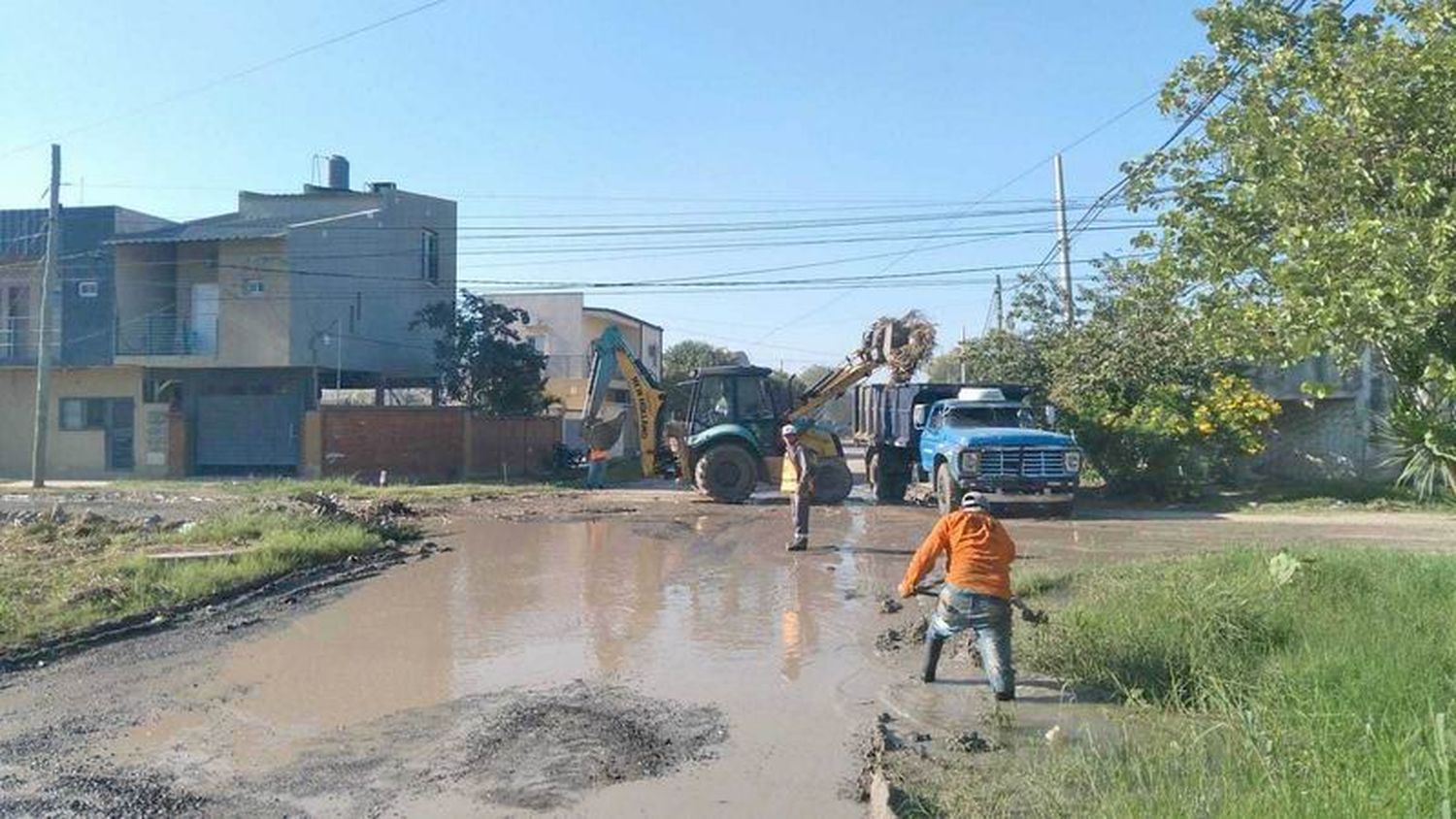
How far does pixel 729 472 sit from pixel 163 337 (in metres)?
20.6

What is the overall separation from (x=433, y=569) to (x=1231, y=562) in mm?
9449

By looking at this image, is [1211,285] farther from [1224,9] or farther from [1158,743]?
[1158,743]

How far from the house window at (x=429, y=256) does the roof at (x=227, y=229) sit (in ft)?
9.87

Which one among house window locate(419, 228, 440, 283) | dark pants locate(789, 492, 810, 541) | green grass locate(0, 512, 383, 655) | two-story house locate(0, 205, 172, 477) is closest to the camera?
green grass locate(0, 512, 383, 655)

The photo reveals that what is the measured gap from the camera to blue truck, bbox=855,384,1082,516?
2156 cm

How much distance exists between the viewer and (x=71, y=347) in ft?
119

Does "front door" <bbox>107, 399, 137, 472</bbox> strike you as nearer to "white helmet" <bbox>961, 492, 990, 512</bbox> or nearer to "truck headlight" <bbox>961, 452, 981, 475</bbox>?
"truck headlight" <bbox>961, 452, 981, 475</bbox>

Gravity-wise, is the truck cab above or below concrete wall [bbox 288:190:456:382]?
below

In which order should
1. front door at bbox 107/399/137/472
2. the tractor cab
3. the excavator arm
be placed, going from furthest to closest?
1. front door at bbox 107/399/137/472
2. the excavator arm
3. the tractor cab

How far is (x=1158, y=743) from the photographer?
6238 mm

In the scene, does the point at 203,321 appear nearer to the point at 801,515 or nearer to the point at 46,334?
the point at 46,334

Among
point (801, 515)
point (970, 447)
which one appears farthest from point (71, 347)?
point (801, 515)

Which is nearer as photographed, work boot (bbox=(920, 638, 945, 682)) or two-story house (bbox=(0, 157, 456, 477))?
work boot (bbox=(920, 638, 945, 682))

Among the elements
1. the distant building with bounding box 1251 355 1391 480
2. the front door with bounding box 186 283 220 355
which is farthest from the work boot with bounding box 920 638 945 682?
the front door with bounding box 186 283 220 355
